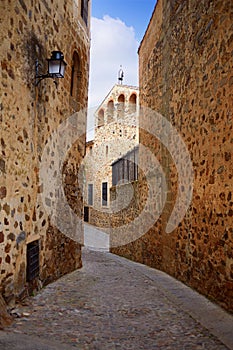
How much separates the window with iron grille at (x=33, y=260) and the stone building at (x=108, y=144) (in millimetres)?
15117

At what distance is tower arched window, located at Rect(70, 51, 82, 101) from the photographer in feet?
21.4

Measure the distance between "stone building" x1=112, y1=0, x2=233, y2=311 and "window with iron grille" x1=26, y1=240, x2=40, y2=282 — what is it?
228 cm

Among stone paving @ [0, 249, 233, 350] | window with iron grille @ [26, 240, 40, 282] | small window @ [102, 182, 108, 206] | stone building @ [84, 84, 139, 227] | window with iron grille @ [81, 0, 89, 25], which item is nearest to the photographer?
stone paving @ [0, 249, 233, 350]

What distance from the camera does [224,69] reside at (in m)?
4.00

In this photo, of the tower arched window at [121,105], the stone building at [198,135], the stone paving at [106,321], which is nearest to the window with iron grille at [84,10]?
the stone building at [198,135]

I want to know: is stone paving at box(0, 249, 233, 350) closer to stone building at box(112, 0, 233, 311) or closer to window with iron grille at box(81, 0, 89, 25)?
stone building at box(112, 0, 233, 311)

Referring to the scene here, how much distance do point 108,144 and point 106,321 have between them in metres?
17.7

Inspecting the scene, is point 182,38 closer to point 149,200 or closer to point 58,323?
point 149,200

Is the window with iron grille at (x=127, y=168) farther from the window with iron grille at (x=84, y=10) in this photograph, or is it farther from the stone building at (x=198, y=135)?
the window with iron grille at (x=84, y=10)

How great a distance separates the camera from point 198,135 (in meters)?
4.78

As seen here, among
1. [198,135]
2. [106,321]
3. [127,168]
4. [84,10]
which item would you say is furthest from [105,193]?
[106,321]

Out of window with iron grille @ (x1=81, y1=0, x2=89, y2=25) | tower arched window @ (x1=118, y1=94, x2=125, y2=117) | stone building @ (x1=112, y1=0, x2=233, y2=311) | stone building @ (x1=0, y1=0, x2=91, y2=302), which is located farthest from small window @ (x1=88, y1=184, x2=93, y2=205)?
stone building @ (x1=0, y1=0, x2=91, y2=302)

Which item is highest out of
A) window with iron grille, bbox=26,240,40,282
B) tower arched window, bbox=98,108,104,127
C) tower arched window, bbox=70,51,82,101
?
tower arched window, bbox=98,108,104,127

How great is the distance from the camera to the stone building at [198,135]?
3.92 metres
